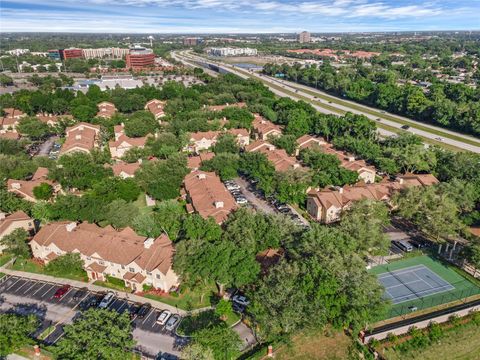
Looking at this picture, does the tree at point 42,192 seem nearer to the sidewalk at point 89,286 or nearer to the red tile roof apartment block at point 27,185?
the red tile roof apartment block at point 27,185

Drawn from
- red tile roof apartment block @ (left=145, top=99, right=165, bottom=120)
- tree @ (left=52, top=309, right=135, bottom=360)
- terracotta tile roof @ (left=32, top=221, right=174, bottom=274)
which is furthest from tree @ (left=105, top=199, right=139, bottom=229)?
red tile roof apartment block @ (left=145, top=99, right=165, bottom=120)

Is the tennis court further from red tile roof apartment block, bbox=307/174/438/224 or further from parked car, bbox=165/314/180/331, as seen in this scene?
parked car, bbox=165/314/180/331

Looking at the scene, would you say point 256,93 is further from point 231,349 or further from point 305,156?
point 231,349

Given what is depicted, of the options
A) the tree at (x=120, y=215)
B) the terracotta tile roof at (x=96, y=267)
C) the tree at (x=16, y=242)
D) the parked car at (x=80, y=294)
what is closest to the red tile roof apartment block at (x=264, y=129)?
the tree at (x=120, y=215)

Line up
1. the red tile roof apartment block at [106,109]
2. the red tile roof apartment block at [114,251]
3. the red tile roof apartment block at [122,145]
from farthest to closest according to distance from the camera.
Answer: the red tile roof apartment block at [106,109] → the red tile roof apartment block at [122,145] → the red tile roof apartment block at [114,251]

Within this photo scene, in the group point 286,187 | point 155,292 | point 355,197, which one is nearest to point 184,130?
point 286,187

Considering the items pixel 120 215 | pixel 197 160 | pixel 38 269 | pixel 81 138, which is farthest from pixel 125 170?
pixel 38 269
